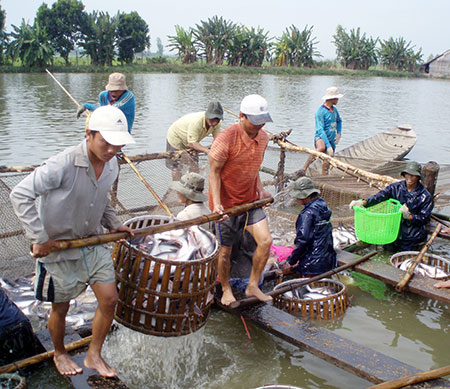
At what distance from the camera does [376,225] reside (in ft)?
19.4

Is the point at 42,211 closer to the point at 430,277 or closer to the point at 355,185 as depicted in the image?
the point at 430,277

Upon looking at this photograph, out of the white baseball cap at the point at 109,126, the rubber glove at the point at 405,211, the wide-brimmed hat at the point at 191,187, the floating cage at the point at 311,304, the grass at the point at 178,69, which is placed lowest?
the floating cage at the point at 311,304

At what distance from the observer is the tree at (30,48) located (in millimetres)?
38156

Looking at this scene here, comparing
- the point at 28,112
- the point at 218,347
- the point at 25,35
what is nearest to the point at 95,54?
the point at 25,35

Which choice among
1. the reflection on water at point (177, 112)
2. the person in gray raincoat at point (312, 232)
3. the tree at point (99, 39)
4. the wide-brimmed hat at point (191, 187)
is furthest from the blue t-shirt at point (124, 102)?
the tree at point (99, 39)

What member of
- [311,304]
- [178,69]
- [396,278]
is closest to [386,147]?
[396,278]

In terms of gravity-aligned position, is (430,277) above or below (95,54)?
below

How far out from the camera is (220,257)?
174 inches

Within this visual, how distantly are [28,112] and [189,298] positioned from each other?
18.0m

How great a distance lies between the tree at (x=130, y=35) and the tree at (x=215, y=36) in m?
6.13

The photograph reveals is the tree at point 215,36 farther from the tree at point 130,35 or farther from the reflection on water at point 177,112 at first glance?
the reflection on water at point 177,112

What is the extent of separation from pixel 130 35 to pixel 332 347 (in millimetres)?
51773

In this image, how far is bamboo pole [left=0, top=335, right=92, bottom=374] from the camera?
10.6 feet

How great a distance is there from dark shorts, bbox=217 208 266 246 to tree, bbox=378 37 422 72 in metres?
59.6
